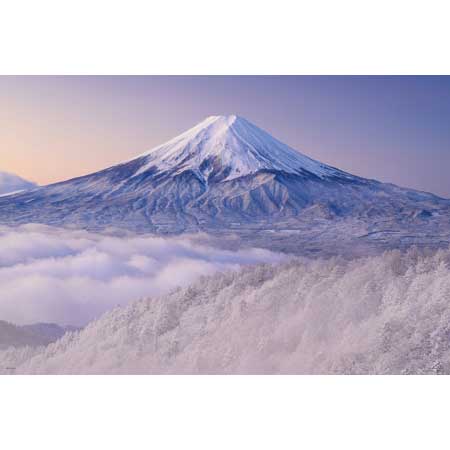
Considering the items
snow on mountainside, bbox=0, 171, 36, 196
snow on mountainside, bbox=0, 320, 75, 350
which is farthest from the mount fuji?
snow on mountainside, bbox=0, 320, 75, 350

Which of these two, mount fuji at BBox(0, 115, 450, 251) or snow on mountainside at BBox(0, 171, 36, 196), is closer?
snow on mountainside at BBox(0, 171, 36, 196)

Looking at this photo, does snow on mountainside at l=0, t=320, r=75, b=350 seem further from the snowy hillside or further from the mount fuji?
the mount fuji

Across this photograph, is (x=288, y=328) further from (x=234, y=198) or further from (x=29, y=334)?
(x=234, y=198)

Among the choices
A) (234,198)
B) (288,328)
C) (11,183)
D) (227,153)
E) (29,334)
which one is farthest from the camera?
(227,153)

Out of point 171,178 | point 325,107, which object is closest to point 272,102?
point 325,107

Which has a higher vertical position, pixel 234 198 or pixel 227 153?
pixel 227 153

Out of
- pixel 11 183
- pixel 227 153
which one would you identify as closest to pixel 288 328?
pixel 11 183

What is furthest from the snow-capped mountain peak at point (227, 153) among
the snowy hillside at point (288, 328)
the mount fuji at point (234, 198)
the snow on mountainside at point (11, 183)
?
the snowy hillside at point (288, 328)
